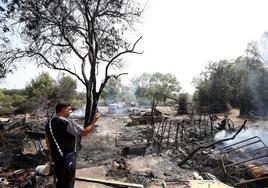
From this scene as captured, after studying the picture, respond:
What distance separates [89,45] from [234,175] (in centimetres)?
1204

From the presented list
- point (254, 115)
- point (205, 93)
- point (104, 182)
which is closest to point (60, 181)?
point (104, 182)

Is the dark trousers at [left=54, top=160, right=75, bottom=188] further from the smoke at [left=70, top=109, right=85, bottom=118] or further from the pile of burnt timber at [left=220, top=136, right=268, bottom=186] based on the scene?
the smoke at [left=70, top=109, right=85, bottom=118]

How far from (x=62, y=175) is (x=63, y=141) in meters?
0.64

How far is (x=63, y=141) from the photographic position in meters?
4.73

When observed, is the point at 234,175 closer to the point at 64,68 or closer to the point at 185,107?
the point at 64,68

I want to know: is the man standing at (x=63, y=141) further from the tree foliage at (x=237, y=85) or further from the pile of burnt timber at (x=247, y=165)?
the tree foliage at (x=237, y=85)

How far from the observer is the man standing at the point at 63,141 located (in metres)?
4.69

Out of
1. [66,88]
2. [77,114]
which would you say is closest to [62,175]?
[77,114]

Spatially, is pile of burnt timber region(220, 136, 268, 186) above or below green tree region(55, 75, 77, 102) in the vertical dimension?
below

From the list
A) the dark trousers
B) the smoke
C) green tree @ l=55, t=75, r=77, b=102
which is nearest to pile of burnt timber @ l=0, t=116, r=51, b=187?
the dark trousers

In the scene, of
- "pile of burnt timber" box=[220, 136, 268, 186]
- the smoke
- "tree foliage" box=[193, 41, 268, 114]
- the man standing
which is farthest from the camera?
the smoke

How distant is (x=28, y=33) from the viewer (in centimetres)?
1691

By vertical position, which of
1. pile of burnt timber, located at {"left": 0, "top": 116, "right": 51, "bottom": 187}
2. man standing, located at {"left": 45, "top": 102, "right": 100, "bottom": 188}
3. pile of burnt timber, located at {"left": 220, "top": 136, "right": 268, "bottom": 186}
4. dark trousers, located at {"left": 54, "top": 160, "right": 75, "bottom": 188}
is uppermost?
man standing, located at {"left": 45, "top": 102, "right": 100, "bottom": 188}

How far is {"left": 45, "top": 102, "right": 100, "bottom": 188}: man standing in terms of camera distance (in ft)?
15.4
